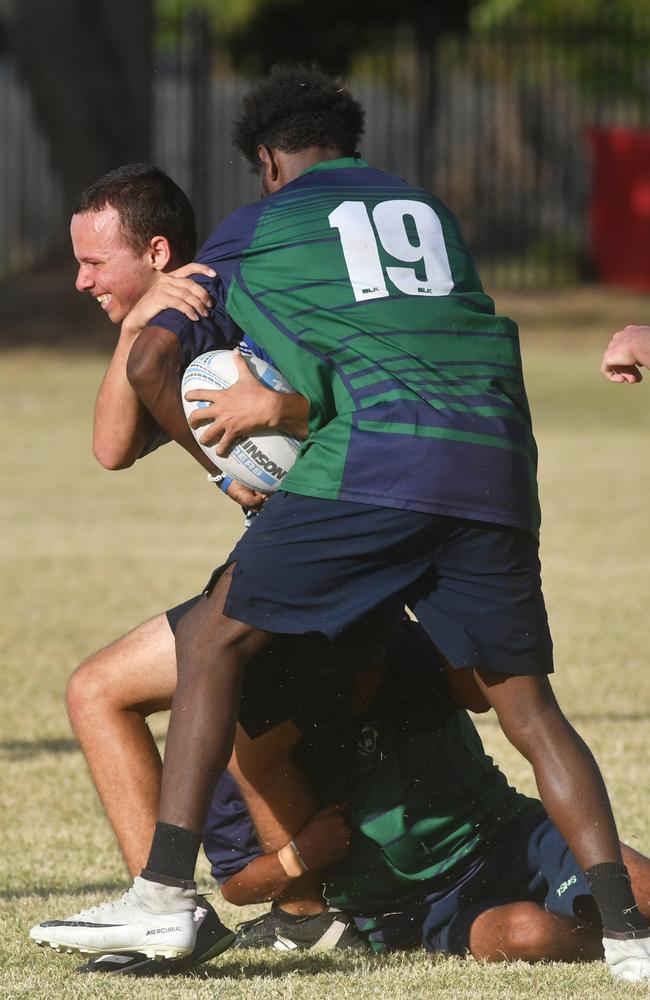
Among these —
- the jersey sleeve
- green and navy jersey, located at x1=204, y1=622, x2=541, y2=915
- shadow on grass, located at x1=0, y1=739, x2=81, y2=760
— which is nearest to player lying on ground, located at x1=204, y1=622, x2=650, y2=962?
green and navy jersey, located at x1=204, y1=622, x2=541, y2=915

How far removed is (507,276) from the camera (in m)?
27.5

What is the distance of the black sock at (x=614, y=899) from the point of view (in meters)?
3.56

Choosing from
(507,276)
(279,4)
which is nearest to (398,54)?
(279,4)

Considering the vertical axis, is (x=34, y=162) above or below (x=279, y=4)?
below

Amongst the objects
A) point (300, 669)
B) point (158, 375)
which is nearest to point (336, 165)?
point (158, 375)

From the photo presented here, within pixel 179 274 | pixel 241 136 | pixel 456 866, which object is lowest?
pixel 456 866

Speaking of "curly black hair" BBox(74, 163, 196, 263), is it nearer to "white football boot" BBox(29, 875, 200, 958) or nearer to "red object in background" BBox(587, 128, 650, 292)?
"white football boot" BBox(29, 875, 200, 958)

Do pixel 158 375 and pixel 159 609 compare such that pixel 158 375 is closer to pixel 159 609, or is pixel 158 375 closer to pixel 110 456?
pixel 110 456

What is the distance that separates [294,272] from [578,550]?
706 cm

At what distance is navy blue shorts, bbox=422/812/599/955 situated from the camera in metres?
3.91

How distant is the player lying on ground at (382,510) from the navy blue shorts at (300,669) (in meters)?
0.08

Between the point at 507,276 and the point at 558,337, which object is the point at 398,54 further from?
the point at 558,337

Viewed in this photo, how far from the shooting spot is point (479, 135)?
25984 millimetres

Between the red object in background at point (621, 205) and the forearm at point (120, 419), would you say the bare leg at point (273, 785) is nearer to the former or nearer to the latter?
the forearm at point (120, 419)
